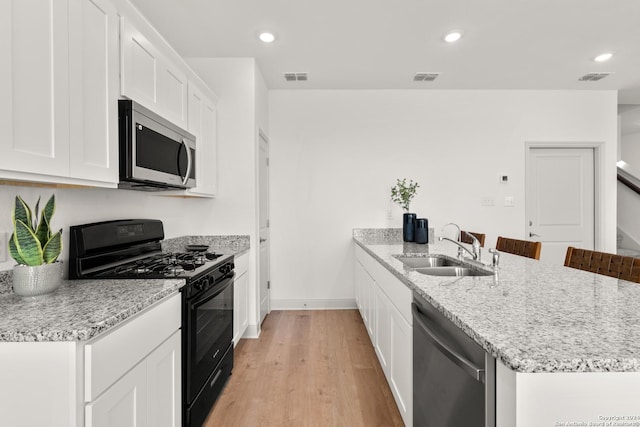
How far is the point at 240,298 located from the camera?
2.85m

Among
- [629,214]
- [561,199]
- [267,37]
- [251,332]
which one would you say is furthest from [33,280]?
[629,214]

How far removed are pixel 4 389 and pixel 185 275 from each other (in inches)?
31.4

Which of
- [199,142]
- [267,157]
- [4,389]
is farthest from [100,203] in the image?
[267,157]

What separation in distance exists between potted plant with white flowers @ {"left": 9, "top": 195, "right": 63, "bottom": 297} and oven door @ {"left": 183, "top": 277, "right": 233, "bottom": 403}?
57cm

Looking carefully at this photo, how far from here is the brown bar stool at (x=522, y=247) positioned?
2430mm

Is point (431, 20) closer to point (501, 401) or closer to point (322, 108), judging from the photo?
point (322, 108)

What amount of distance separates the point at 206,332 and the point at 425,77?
3.36m

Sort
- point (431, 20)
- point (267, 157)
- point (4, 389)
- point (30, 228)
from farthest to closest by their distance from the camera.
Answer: point (267, 157) → point (431, 20) → point (30, 228) → point (4, 389)

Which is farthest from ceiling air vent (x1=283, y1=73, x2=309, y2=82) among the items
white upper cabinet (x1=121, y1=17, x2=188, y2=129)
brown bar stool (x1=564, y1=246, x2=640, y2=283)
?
brown bar stool (x1=564, y1=246, x2=640, y2=283)

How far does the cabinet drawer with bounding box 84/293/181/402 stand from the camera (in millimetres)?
1011

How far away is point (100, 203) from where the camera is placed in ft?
6.68

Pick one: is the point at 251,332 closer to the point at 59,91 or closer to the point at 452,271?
the point at 452,271

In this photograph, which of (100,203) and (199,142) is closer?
(100,203)

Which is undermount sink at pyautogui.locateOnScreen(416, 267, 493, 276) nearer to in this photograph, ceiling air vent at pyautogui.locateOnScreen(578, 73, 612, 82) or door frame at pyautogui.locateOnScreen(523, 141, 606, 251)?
door frame at pyautogui.locateOnScreen(523, 141, 606, 251)
